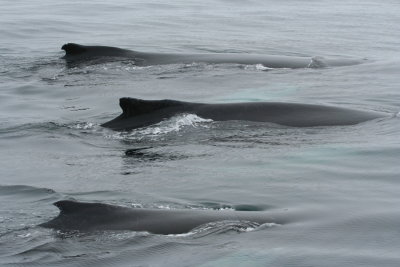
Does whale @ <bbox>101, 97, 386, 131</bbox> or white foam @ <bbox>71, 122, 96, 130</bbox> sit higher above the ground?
whale @ <bbox>101, 97, 386, 131</bbox>

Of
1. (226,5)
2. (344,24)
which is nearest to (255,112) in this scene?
(344,24)

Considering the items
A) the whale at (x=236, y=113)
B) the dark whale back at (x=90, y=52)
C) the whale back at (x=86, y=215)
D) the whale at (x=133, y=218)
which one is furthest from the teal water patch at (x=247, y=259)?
the dark whale back at (x=90, y=52)

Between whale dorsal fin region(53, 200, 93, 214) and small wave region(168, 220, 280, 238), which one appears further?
whale dorsal fin region(53, 200, 93, 214)

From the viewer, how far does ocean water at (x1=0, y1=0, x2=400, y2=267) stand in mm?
8336

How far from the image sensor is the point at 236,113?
13.9 m

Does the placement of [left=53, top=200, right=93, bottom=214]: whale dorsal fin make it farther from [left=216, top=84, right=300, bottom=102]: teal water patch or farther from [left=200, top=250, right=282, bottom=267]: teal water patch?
[left=216, top=84, right=300, bottom=102]: teal water patch

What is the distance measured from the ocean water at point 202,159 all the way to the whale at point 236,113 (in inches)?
7.0

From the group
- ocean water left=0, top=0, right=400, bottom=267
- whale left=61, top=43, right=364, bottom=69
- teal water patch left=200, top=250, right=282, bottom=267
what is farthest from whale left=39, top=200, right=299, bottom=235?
whale left=61, top=43, right=364, bottom=69

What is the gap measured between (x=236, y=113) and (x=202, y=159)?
1976 millimetres

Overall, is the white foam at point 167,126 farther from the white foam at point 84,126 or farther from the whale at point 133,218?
the whale at point 133,218

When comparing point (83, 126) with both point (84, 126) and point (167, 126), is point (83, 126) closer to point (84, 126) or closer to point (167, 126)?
point (84, 126)

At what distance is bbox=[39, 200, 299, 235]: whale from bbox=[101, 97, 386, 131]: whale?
190 inches

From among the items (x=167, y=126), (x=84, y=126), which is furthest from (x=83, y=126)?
(x=167, y=126)

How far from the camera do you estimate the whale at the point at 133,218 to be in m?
8.52
